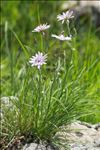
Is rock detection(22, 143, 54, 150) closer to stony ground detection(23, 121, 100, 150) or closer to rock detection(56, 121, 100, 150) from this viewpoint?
stony ground detection(23, 121, 100, 150)

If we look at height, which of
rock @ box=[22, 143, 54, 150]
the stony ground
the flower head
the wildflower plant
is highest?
the flower head

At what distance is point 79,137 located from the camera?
3438 millimetres

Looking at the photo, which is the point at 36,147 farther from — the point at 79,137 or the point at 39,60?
the point at 39,60

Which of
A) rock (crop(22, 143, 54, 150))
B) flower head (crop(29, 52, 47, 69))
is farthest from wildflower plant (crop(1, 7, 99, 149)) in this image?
flower head (crop(29, 52, 47, 69))

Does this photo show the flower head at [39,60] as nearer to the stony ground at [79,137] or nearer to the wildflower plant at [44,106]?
the wildflower plant at [44,106]

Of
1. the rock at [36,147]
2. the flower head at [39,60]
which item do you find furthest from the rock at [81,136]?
the flower head at [39,60]

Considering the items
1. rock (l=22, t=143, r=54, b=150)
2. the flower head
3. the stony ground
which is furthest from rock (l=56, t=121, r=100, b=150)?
the flower head

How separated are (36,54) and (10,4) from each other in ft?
11.7

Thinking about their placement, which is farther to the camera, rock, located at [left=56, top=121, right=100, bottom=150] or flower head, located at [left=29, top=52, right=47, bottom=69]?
rock, located at [left=56, top=121, right=100, bottom=150]

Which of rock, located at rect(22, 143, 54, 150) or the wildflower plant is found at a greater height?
the wildflower plant

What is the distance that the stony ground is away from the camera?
10.8ft

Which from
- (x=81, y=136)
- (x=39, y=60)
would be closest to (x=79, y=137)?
(x=81, y=136)

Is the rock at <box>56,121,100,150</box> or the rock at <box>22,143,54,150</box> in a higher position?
the rock at <box>56,121,100,150</box>

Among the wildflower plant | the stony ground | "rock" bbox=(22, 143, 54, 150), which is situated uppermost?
the wildflower plant
